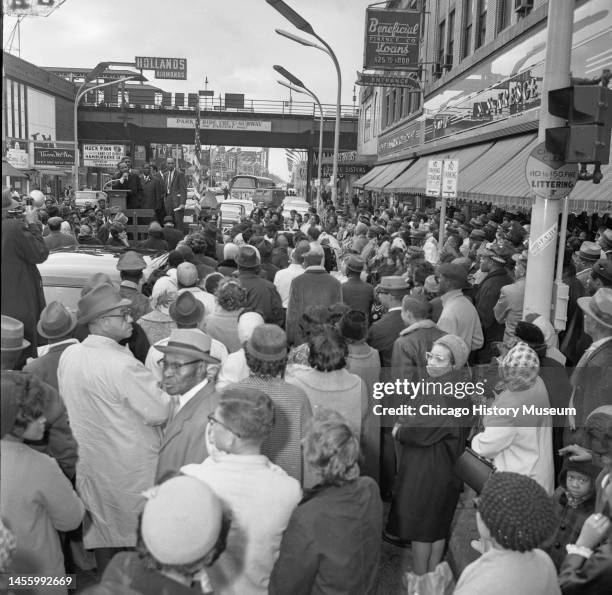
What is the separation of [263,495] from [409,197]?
108ft

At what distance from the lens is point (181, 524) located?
2.33 m

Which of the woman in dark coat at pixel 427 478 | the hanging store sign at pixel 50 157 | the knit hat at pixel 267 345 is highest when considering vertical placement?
the hanging store sign at pixel 50 157

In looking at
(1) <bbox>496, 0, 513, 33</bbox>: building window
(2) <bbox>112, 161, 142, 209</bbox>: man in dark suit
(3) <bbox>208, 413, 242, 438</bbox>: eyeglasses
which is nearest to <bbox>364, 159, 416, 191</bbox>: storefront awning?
(1) <bbox>496, 0, 513, 33</bbox>: building window

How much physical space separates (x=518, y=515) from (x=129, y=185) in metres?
12.9

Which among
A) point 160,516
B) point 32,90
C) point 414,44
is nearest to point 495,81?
point 414,44

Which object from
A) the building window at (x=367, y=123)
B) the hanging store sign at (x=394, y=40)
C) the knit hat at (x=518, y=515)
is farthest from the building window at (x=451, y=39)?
the knit hat at (x=518, y=515)

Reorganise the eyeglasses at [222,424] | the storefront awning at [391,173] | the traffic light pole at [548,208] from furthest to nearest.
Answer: the storefront awning at [391,173] → the traffic light pole at [548,208] → the eyeglasses at [222,424]

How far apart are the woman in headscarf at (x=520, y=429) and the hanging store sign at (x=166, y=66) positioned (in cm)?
6778

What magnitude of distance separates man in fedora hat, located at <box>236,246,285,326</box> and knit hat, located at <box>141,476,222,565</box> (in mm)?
5395

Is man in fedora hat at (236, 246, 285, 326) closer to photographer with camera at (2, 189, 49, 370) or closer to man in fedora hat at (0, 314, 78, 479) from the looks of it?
photographer with camera at (2, 189, 49, 370)

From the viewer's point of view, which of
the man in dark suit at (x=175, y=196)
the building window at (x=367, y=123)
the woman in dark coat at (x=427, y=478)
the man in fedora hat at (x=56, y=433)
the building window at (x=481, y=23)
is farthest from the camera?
the building window at (x=367, y=123)

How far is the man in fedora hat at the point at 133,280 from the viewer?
23.1 feet

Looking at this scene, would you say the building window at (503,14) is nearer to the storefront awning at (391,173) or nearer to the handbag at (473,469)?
the storefront awning at (391,173)

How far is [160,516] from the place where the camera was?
7.68ft
